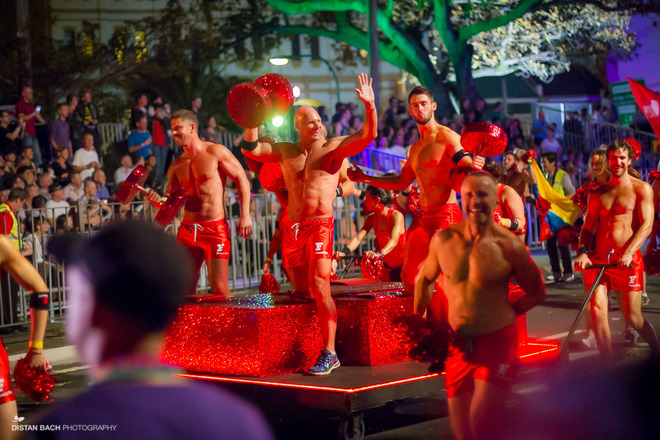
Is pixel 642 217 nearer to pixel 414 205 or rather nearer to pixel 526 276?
pixel 414 205

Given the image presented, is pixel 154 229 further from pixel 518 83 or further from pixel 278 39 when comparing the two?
pixel 518 83

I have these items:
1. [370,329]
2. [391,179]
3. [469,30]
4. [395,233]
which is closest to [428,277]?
[370,329]

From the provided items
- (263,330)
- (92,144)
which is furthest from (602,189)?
(92,144)

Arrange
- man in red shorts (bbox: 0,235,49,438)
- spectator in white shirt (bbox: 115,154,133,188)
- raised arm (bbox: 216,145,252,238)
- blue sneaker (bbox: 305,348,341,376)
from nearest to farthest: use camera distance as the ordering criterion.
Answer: man in red shorts (bbox: 0,235,49,438) < blue sneaker (bbox: 305,348,341,376) < raised arm (bbox: 216,145,252,238) < spectator in white shirt (bbox: 115,154,133,188)

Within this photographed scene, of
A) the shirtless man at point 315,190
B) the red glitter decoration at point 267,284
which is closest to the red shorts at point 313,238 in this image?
the shirtless man at point 315,190

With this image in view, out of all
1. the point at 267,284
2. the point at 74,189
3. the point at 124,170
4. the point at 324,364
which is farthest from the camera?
the point at 124,170

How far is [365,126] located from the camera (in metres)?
6.61

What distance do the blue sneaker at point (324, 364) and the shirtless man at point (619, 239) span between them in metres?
2.30

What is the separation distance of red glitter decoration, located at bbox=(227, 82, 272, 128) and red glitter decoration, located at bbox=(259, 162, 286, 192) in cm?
66

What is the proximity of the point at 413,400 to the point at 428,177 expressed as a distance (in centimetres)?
203

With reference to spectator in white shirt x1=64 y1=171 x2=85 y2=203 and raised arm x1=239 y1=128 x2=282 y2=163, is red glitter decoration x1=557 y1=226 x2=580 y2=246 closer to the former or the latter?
raised arm x1=239 y1=128 x2=282 y2=163

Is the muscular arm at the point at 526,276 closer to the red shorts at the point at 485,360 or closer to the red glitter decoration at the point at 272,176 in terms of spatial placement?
the red shorts at the point at 485,360

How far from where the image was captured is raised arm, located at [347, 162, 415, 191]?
7.31 metres

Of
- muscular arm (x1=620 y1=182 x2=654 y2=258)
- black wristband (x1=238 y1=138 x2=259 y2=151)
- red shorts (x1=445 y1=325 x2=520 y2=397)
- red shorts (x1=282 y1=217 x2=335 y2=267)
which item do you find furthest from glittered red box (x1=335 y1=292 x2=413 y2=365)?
red shorts (x1=445 y1=325 x2=520 y2=397)
